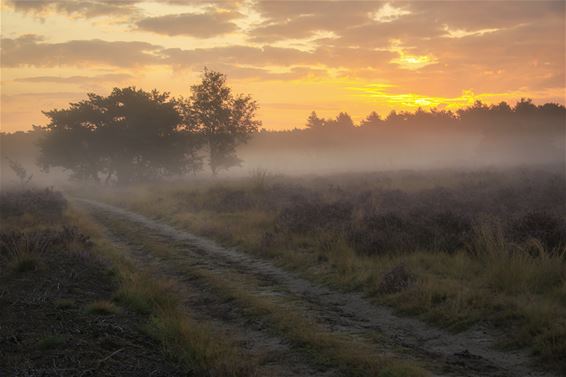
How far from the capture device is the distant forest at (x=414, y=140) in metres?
74.5

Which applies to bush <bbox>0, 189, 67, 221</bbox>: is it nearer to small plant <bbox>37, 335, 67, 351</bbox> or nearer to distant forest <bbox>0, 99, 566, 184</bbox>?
small plant <bbox>37, 335, 67, 351</bbox>

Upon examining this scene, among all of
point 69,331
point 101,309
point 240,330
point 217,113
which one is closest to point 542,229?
point 240,330

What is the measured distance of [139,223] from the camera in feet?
70.2

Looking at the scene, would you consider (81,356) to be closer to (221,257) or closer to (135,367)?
(135,367)

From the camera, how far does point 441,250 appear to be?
38.4ft

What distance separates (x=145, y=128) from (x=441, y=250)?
41.1 meters

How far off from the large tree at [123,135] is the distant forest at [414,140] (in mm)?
29437

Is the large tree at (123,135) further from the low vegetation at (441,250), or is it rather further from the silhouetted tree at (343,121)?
the silhouetted tree at (343,121)

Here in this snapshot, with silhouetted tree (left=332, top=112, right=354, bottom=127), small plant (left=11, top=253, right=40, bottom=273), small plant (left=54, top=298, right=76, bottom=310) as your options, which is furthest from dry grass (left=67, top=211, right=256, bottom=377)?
silhouetted tree (left=332, top=112, right=354, bottom=127)

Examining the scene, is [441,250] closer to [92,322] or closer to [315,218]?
[315,218]

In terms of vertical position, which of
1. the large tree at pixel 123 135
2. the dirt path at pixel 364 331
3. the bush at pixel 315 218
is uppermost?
the large tree at pixel 123 135

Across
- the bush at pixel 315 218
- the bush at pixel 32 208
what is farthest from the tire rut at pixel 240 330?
the bush at pixel 32 208

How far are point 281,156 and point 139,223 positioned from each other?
3819 inches

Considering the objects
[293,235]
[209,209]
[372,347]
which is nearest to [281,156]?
[209,209]
